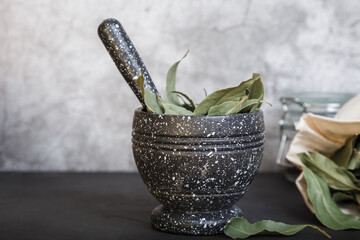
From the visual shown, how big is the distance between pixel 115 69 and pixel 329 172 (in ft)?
1.70

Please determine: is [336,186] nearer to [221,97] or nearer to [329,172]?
[329,172]

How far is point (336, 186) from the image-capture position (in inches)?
31.7

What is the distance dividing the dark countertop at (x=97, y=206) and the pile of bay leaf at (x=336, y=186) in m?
0.02

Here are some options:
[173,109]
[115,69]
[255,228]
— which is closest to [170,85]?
[173,109]

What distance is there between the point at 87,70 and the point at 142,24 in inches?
5.7

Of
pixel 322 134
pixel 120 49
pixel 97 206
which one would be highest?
pixel 120 49

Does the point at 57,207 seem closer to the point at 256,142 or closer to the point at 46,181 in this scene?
the point at 46,181

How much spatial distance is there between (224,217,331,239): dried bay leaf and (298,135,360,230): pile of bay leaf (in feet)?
0.16

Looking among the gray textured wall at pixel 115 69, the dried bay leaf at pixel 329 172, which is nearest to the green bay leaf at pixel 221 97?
the dried bay leaf at pixel 329 172

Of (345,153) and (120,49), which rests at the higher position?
(120,49)

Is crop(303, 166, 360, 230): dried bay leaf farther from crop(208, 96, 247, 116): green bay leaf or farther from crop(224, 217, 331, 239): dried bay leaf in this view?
crop(208, 96, 247, 116): green bay leaf

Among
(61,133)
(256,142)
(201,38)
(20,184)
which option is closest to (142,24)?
(201,38)

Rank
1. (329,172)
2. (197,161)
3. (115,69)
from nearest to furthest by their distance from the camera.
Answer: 1. (197,161)
2. (329,172)
3. (115,69)

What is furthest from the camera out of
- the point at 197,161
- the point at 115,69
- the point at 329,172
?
the point at 115,69
